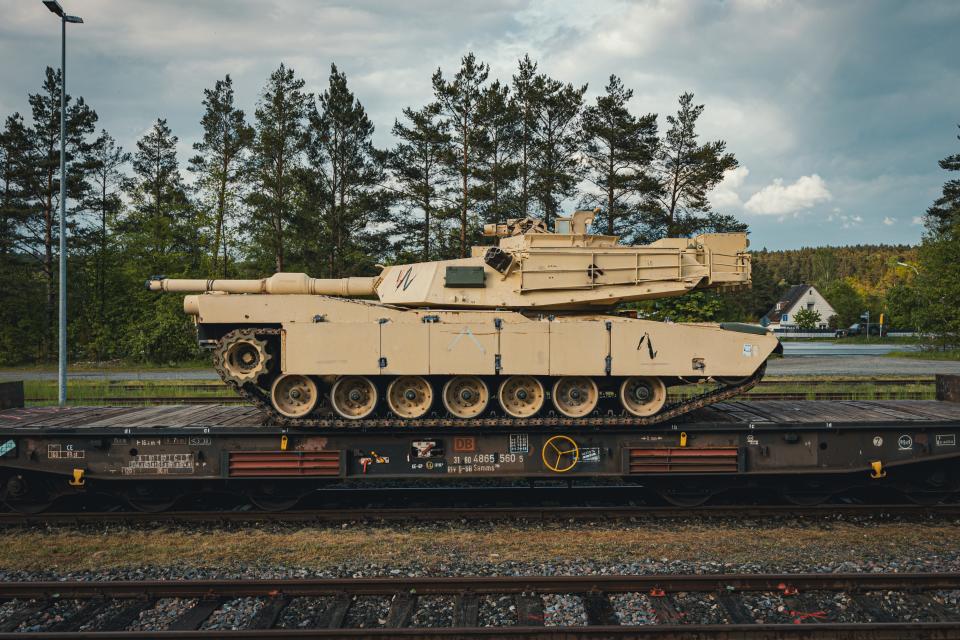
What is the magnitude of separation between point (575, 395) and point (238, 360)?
5038 millimetres

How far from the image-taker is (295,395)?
8789mm

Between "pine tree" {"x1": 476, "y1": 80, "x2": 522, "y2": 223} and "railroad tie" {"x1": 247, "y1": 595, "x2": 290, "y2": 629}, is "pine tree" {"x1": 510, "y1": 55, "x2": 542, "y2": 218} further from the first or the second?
"railroad tie" {"x1": 247, "y1": 595, "x2": 290, "y2": 629}

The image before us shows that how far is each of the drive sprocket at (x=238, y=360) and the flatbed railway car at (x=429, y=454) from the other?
31.5 inches

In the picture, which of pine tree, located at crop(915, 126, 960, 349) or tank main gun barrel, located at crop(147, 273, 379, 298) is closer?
tank main gun barrel, located at crop(147, 273, 379, 298)

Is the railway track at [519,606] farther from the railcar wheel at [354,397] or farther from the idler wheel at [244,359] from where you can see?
→ the idler wheel at [244,359]

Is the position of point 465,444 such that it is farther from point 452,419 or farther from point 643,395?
point 643,395

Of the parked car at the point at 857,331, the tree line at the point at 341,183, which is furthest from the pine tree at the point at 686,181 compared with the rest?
the parked car at the point at 857,331

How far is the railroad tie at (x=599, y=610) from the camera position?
6.04 meters

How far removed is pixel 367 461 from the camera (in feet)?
28.6

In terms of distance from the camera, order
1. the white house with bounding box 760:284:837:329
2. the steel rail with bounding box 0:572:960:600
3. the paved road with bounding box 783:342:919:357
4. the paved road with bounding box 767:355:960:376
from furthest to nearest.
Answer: the white house with bounding box 760:284:837:329 → the paved road with bounding box 783:342:919:357 → the paved road with bounding box 767:355:960:376 → the steel rail with bounding box 0:572:960:600

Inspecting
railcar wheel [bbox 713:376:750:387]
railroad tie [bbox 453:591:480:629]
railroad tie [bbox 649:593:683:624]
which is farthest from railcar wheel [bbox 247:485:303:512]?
railcar wheel [bbox 713:376:750:387]

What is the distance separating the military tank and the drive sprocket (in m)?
0.02

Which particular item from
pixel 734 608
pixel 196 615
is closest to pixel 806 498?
pixel 734 608

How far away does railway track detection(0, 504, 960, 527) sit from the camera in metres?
8.86
